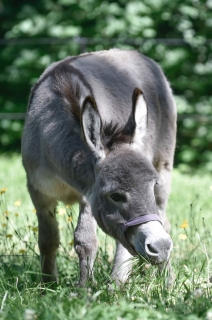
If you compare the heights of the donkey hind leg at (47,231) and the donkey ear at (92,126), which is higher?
the donkey ear at (92,126)

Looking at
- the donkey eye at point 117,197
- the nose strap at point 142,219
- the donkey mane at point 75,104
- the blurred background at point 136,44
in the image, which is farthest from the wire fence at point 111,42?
the nose strap at point 142,219

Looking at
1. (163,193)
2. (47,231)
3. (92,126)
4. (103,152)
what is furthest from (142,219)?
(163,193)

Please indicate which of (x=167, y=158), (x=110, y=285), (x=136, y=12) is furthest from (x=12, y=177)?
(x=110, y=285)

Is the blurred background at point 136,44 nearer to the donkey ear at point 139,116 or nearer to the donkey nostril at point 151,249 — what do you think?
the donkey ear at point 139,116

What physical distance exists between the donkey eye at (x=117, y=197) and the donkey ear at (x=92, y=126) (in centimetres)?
29

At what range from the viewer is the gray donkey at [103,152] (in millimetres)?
3455

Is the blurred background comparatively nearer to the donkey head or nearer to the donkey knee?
the donkey knee

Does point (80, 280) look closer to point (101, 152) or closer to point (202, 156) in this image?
point (101, 152)

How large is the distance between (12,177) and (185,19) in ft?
12.8

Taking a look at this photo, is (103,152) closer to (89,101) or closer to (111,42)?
(89,101)

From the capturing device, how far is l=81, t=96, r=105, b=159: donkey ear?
3.54 meters

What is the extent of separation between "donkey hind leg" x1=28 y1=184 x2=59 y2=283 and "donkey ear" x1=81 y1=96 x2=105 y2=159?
0.79m

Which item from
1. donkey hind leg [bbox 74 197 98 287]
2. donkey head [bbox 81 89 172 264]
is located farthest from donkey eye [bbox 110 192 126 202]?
donkey hind leg [bbox 74 197 98 287]

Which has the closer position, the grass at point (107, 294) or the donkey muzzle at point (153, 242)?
the grass at point (107, 294)
